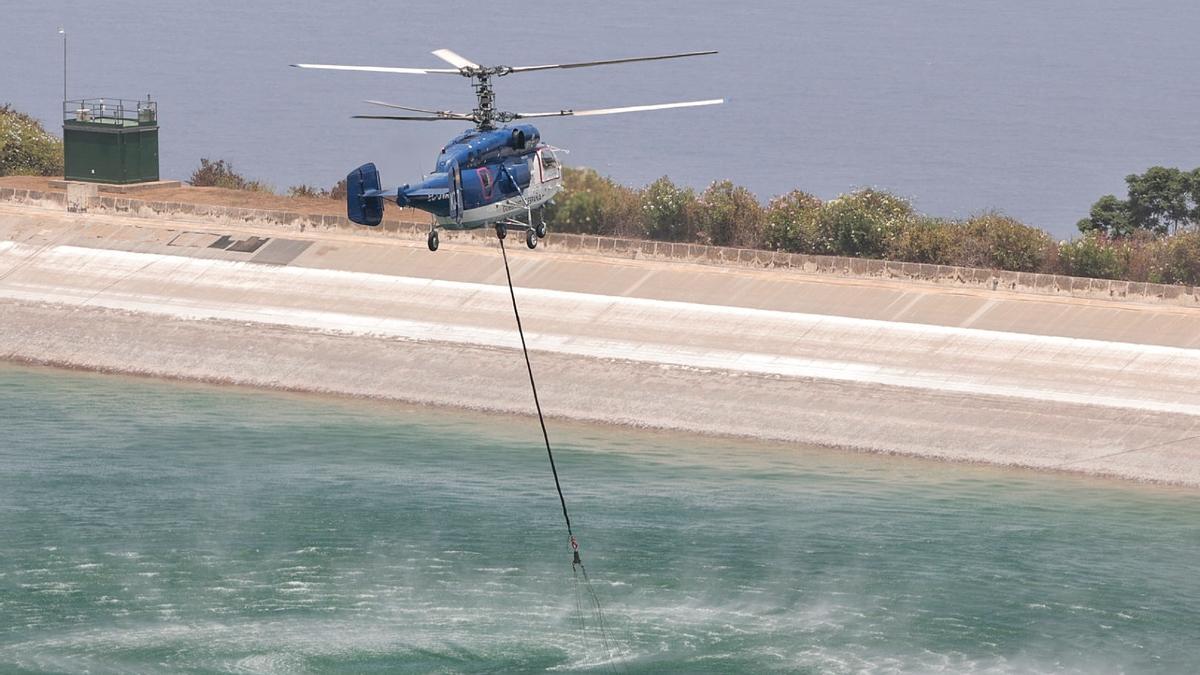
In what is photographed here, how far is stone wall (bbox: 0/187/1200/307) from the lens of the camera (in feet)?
268

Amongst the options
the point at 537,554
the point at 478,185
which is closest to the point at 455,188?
the point at 478,185

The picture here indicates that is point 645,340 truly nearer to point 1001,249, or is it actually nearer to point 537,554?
point 1001,249

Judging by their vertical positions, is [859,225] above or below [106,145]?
below

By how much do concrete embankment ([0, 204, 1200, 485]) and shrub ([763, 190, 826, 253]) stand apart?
204 inches

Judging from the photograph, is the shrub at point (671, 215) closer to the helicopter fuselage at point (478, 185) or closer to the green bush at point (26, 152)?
the green bush at point (26, 152)

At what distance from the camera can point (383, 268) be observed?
9031 cm

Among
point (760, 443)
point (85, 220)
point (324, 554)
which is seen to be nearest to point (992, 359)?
point (760, 443)

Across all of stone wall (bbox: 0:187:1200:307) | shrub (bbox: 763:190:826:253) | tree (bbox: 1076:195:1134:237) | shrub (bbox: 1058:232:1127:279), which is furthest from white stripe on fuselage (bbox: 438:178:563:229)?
tree (bbox: 1076:195:1134:237)

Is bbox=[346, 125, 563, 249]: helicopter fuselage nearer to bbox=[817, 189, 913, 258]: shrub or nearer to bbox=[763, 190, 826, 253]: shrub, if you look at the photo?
bbox=[817, 189, 913, 258]: shrub

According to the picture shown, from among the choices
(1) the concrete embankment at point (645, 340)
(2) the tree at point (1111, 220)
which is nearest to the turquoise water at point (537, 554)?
(1) the concrete embankment at point (645, 340)

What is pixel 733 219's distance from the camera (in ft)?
310

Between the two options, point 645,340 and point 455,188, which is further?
point 645,340

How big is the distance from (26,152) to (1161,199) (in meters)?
65.0

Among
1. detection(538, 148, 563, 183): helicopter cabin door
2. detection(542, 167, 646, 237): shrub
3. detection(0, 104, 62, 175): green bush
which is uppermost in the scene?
detection(0, 104, 62, 175): green bush
